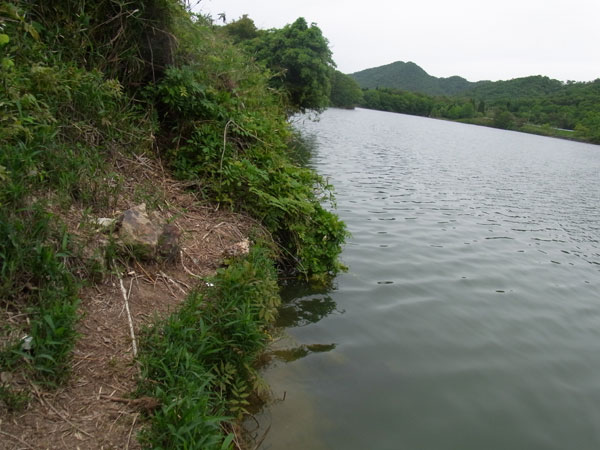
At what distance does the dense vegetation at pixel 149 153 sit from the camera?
8.36 ft

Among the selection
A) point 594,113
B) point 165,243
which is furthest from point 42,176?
point 594,113

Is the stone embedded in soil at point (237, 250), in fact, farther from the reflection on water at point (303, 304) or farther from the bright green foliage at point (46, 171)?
the bright green foliage at point (46, 171)

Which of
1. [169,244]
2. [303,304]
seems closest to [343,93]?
[303,304]

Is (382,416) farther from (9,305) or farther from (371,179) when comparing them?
(371,179)

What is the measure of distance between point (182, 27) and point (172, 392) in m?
5.40

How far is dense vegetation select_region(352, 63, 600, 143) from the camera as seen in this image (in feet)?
265

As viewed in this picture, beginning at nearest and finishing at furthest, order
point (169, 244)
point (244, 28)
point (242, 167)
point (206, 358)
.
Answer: point (206, 358) < point (169, 244) < point (242, 167) < point (244, 28)

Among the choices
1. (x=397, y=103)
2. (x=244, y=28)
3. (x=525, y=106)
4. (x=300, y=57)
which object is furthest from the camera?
(x=397, y=103)

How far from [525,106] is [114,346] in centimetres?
11796

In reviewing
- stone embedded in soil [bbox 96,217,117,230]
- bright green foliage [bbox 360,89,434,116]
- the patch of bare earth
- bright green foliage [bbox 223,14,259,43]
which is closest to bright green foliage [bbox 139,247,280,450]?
the patch of bare earth

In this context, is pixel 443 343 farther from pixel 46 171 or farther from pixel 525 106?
pixel 525 106

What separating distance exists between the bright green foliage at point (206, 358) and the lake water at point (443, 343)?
63cm

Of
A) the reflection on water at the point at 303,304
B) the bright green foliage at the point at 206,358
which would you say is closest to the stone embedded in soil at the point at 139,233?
the bright green foliage at the point at 206,358

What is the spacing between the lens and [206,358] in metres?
2.95
